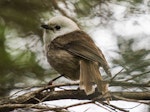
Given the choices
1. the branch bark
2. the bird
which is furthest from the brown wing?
the branch bark

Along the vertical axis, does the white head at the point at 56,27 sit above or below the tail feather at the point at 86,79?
above

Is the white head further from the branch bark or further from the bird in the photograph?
the branch bark

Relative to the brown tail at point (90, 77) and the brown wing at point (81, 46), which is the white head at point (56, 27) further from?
the brown tail at point (90, 77)

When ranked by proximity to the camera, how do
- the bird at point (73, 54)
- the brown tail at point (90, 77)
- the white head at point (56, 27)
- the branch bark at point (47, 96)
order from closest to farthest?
the branch bark at point (47, 96), the brown tail at point (90, 77), the bird at point (73, 54), the white head at point (56, 27)

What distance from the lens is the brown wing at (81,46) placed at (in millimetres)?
3607

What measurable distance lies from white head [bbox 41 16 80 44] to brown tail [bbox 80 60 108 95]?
0.48m

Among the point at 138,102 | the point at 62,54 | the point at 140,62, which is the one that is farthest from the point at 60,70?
the point at 138,102

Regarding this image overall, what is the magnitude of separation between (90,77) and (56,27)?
73cm

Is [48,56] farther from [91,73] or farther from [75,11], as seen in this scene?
[75,11]

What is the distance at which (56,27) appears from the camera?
407cm

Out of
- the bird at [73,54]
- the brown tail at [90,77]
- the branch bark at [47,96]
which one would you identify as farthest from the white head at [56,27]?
the branch bark at [47,96]

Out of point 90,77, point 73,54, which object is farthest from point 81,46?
point 90,77

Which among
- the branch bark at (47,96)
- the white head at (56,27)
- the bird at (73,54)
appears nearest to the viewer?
the branch bark at (47,96)

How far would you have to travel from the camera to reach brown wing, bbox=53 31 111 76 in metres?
3.61
